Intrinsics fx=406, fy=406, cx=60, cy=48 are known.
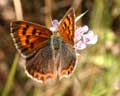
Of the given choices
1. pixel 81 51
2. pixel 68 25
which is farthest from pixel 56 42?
pixel 81 51

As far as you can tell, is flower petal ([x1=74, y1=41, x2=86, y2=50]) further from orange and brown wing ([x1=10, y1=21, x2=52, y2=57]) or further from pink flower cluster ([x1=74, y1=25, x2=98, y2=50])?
orange and brown wing ([x1=10, y1=21, x2=52, y2=57])

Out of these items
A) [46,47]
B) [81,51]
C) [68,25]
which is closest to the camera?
[68,25]

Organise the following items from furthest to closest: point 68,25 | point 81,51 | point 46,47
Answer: point 81,51
point 46,47
point 68,25

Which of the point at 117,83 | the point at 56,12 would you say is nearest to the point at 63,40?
the point at 117,83

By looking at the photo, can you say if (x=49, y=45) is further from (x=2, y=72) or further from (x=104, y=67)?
Answer: (x=2, y=72)

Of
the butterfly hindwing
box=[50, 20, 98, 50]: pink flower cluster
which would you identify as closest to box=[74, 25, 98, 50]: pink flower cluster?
box=[50, 20, 98, 50]: pink flower cluster

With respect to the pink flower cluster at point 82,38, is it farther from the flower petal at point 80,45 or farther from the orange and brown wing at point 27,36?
the orange and brown wing at point 27,36

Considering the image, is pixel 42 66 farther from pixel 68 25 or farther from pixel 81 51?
pixel 81 51
